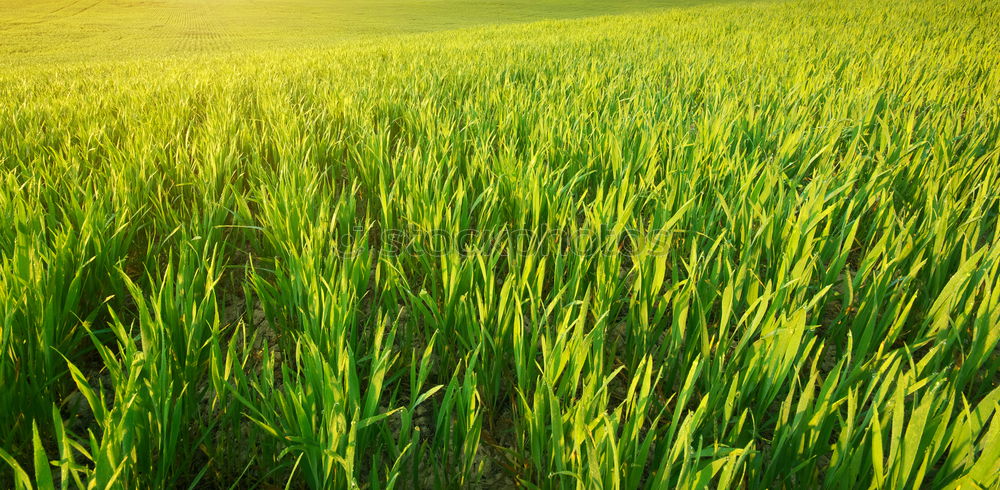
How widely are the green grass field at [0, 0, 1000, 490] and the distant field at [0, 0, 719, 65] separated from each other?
11.4 meters

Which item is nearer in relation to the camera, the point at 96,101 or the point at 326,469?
the point at 326,469

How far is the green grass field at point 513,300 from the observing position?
664mm

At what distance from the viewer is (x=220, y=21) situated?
22938 mm

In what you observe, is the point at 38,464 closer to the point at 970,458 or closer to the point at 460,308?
the point at 460,308

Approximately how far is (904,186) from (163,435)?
2004 millimetres

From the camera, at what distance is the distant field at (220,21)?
14188mm

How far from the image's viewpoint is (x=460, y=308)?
36.8 inches

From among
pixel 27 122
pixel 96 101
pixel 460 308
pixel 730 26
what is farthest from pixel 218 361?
pixel 730 26

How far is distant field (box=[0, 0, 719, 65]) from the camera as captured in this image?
14188mm

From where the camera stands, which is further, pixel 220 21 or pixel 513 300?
pixel 220 21

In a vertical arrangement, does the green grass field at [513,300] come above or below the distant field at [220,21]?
below

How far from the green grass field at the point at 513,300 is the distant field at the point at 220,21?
11403 mm

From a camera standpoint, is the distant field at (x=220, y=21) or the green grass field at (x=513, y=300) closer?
the green grass field at (x=513, y=300)

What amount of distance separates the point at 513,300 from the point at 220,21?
27.7 m
